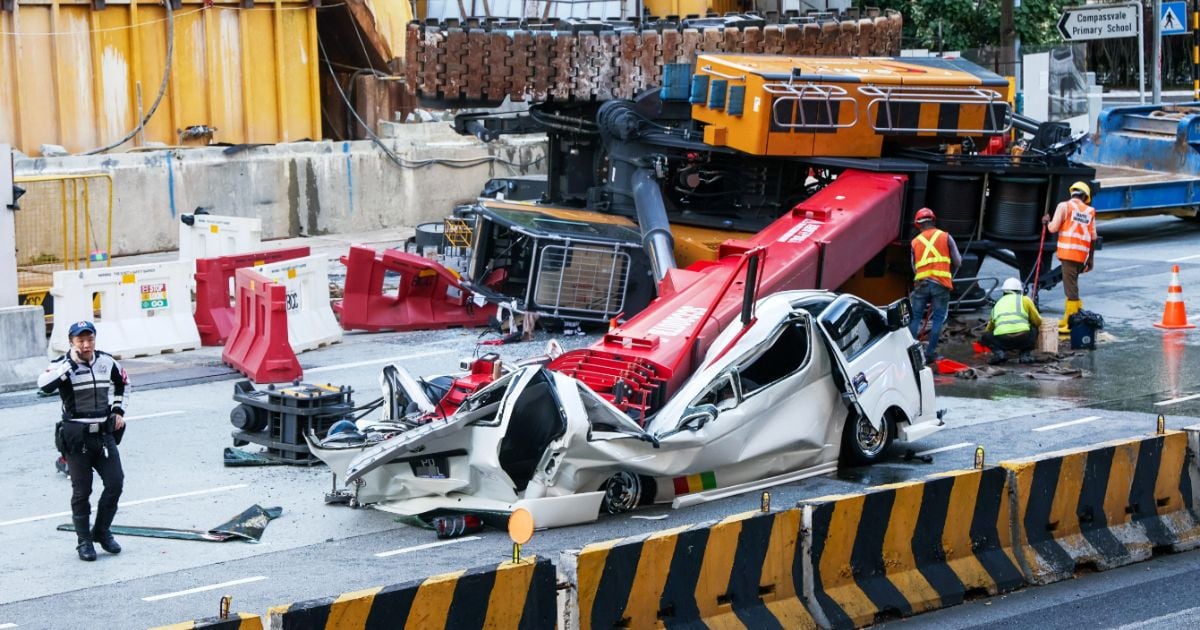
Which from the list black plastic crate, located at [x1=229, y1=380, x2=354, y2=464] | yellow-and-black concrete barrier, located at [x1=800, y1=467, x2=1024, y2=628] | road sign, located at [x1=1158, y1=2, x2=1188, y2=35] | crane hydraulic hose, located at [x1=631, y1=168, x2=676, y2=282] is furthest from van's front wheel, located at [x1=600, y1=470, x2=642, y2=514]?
road sign, located at [x1=1158, y1=2, x2=1188, y2=35]

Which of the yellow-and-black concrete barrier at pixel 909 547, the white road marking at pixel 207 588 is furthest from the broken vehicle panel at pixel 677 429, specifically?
the yellow-and-black concrete barrier at pixel 909 547

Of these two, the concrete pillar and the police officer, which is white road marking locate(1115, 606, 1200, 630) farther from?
the concrete pillar

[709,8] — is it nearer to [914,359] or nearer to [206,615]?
[914,359]

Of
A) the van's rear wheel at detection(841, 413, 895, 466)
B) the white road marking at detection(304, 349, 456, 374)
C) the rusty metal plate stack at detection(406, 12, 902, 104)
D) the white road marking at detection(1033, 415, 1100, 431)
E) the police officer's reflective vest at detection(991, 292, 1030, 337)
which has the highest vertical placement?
the rusty metal plate stack at detection(406, 12, 902, 104)

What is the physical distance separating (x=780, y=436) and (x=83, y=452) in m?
4.74

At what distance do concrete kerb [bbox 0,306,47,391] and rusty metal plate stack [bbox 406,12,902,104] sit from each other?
6.40 m

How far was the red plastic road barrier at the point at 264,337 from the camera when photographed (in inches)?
628

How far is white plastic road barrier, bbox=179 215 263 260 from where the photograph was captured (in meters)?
19.7

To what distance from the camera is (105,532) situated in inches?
421

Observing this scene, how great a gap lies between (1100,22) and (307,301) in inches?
598

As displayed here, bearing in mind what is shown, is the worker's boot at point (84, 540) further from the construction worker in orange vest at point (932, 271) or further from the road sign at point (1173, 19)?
the road sign at point (1173, 19)

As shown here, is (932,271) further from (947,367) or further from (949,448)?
(949,448)

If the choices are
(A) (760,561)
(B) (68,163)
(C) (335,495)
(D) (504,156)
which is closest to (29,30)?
(B) (68,163)

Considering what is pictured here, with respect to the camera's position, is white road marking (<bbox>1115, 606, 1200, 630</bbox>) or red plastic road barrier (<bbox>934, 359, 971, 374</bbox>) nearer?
white road marking (<bbox>1115, 606, 1200, 630</bbox>)
